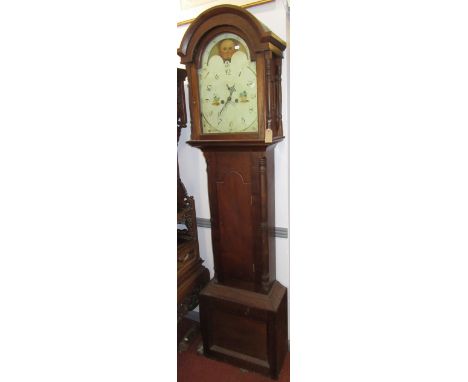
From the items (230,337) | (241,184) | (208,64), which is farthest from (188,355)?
(208,64)

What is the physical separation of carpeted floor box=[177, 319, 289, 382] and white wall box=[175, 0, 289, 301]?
46 centimetres

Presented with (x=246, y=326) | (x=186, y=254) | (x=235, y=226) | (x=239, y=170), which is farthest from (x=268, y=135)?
(x=246, y=326)

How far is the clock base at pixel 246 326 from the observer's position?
1.58 m

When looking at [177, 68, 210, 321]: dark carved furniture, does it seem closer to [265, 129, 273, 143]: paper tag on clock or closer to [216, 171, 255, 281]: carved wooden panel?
[216, 171, 255, 281]: carved wooden panel

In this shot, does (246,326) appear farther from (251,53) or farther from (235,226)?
(251,53)

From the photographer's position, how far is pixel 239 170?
1.52 m

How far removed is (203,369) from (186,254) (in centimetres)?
65

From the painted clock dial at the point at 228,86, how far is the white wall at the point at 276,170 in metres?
0.28
